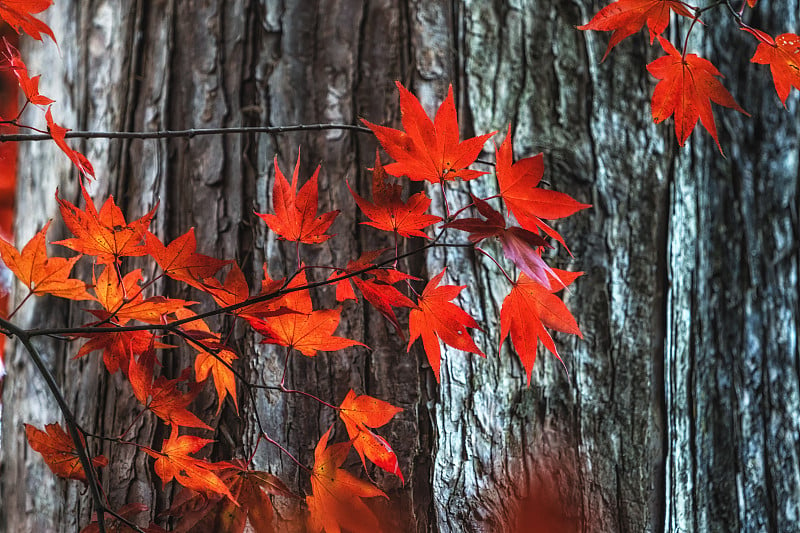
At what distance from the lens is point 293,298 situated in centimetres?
74

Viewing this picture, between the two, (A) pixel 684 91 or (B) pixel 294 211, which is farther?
(A) pixel 684 91

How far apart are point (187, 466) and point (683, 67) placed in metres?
0.88

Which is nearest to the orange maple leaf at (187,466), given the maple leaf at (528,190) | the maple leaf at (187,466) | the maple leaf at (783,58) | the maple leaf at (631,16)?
the maple leaf at (187,466)

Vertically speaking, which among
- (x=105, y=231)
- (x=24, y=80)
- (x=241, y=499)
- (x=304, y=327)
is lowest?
(x=241, y=499)

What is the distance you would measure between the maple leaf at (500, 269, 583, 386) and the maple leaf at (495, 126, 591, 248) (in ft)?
0.34

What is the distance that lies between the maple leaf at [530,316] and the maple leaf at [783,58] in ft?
1.40

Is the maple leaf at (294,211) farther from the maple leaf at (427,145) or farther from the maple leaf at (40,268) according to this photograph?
the maple leaf at (40,268)

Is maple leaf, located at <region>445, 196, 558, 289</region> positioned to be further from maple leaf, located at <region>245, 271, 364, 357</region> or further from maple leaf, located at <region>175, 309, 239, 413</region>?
maple leaf, located at <region>175, 309, 239, 413</region>

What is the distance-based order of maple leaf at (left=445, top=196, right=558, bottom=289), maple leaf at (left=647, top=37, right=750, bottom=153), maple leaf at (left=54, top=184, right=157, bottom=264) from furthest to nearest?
maple leaf at (left=647, top=37, right=750, bottom=153), maple leaf at (left=54, top=184, right=157, bottom=264), maple leaf at (left=445, top=196, right=558, bottom=289)

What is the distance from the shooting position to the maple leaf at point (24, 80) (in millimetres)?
729

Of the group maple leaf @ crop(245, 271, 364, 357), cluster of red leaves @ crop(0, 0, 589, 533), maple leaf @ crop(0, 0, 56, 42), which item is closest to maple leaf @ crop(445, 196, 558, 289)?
cluster of red leaves @ crop(0, 0, 589, 533)

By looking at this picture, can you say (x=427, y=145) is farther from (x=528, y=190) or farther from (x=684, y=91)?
(x=684, y=91)

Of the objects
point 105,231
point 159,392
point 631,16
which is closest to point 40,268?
point 105,231

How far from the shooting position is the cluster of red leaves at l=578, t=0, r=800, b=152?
783 mm
